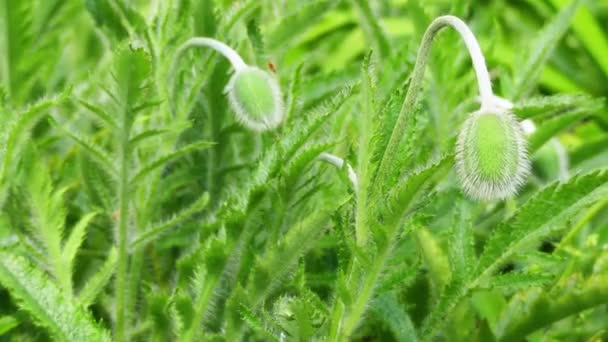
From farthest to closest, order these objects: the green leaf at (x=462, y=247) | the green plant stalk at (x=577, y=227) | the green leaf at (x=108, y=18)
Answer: the green leaf at (x=108, y=18), the green plant stalk at (x=577, y=227), the green leaf at (x=462, y=247)

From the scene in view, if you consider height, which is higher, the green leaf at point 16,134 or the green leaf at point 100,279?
the green leaf at point 16,134

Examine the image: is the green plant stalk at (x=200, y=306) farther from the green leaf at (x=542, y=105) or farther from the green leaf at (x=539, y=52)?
the green leaf at (x=539, y=52)

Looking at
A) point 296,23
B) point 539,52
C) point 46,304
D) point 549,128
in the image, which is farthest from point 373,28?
Result: point 46,304

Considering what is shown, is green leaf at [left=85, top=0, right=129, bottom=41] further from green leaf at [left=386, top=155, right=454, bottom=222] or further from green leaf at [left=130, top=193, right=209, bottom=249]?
green leaf at [left=386, top=155, right=454, bottom=222]

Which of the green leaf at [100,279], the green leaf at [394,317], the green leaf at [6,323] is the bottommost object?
the green leaf at [394,317]

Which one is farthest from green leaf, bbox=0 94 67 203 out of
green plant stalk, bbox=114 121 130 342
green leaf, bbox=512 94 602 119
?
green leaf, bbox=512 94 602 119

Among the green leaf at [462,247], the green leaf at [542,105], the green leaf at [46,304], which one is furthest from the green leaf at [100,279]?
the green leaf at [542,105]

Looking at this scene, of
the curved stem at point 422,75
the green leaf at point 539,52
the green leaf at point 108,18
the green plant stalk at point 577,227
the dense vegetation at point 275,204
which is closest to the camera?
the curved stem at point 422,75

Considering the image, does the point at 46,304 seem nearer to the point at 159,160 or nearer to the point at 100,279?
the point at 100,279

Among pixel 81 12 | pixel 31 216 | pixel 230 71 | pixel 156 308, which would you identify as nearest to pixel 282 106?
pixel 230 71
